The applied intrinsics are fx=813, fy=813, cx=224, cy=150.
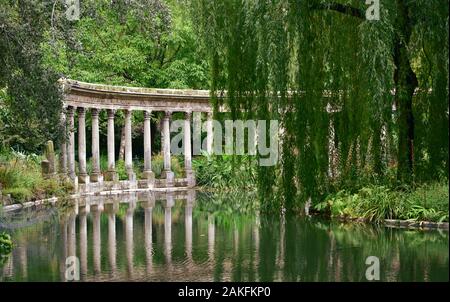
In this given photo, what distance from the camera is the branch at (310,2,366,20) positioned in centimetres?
2409

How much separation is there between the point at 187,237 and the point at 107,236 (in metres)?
2.50

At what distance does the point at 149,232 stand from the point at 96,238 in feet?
7.74

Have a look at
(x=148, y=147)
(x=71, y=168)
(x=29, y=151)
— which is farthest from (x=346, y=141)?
(x=148, y=147)

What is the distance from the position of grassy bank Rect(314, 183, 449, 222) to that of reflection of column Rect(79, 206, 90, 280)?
810 centimetres

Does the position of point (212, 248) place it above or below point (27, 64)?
below

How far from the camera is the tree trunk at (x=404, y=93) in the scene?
75.2ft

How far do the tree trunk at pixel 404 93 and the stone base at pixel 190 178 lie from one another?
29257 mm

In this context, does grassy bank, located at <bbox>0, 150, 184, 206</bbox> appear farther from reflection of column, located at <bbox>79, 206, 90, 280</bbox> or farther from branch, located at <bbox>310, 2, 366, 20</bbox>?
branch, located at <bbox>310, 2, 366, 20</bbox>

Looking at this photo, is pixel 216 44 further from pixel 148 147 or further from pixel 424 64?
pixel 148 147

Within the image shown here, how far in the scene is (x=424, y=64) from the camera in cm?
2383

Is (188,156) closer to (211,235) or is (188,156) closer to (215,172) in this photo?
(215,172)

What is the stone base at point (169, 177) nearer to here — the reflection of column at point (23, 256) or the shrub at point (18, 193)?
the shrub at point (18, 193)

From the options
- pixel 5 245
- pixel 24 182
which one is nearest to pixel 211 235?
pixel 5 245

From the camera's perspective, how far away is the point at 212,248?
2169cm
